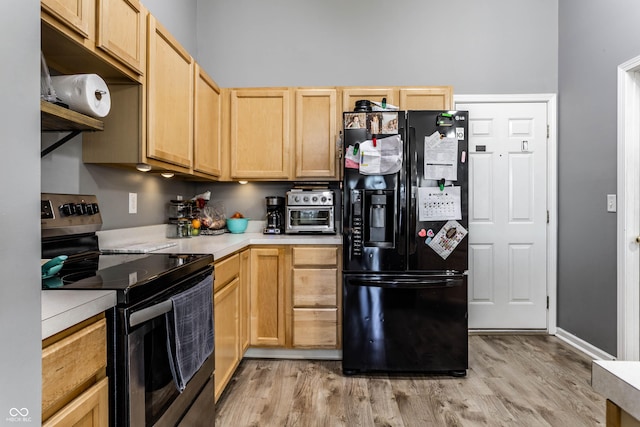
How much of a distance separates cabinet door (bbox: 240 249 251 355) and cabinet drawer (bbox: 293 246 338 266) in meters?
0.34

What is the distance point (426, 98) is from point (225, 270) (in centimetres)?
212

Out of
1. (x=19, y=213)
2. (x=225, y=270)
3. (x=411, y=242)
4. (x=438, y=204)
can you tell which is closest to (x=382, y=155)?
(x=438, y=204)

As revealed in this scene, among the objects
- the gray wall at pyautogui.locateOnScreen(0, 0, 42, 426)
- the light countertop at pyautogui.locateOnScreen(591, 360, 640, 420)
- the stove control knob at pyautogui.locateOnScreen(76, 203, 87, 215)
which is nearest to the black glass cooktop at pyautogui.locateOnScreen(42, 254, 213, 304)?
the stove control knob at pyautogui.locateOnScreen(76, 203, 87, 215)

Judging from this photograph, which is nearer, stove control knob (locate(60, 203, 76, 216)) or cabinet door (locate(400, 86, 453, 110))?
stove control knob (locate(60, 203, 76, 216))

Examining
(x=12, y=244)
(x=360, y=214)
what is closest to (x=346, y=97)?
(x=360, y=214)

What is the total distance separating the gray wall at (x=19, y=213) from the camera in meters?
0.45

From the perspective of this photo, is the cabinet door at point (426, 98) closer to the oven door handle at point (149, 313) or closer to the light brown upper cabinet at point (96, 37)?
the light brown upper cabinet at point (96, 37)

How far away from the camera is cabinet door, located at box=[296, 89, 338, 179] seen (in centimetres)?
301

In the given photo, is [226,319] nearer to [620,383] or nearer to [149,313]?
[149,313]

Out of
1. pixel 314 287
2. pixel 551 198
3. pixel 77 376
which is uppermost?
pixel 551 198

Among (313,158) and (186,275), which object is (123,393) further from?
(313,158)

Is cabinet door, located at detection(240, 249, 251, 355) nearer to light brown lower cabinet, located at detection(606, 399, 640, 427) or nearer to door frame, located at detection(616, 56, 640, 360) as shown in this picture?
light brown lower cabinet, located at detection(606, 399, 640, 427)

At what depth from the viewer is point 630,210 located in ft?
7.85

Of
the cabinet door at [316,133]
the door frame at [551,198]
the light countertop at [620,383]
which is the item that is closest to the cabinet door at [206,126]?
the cabinet door at [316,133]
